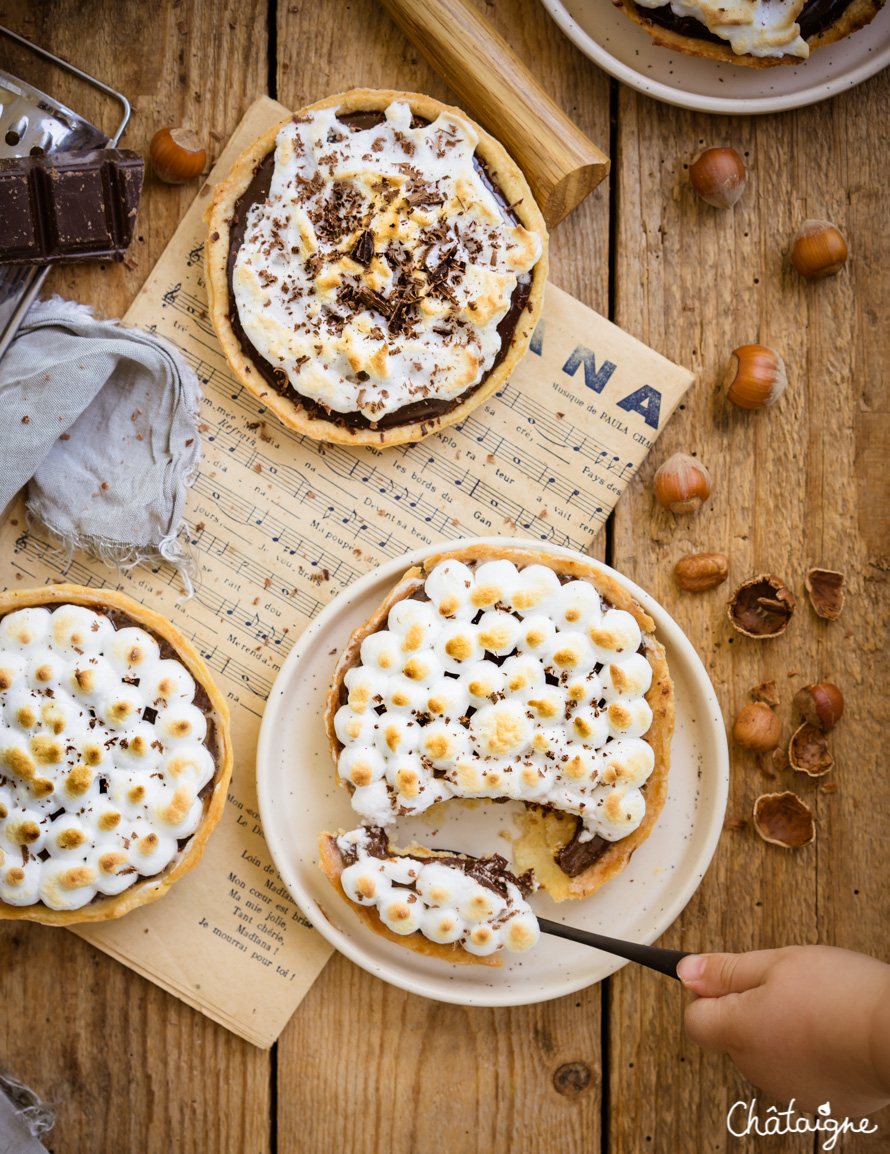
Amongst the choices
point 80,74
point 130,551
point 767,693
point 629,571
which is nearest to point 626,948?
point 767,693

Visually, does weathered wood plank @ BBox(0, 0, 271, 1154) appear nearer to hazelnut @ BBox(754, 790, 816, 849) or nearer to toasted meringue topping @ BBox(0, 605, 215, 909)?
toasted meringue topping @ BBox(0, 605, 215, 909)

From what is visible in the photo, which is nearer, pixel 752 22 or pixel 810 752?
pixel 752 22

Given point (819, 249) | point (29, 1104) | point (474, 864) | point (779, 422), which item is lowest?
point (29, 1104)

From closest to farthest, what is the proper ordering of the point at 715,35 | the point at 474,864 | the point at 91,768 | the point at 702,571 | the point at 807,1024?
the point at 807,1024 < the point at 91,768 < the point at 474,864 < the point at 715,35 < the point at 702,571

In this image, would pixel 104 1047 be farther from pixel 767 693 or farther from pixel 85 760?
pixel 767 693

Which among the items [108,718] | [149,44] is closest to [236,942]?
[108,718]

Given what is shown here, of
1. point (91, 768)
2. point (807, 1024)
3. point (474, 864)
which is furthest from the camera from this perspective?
point (474, 864)

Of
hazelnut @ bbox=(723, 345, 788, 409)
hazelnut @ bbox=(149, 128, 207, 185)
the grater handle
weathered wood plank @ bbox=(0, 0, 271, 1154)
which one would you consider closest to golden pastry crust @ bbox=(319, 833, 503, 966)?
weathered wood plank @ bbox=(0, 0, 271, 1154)
